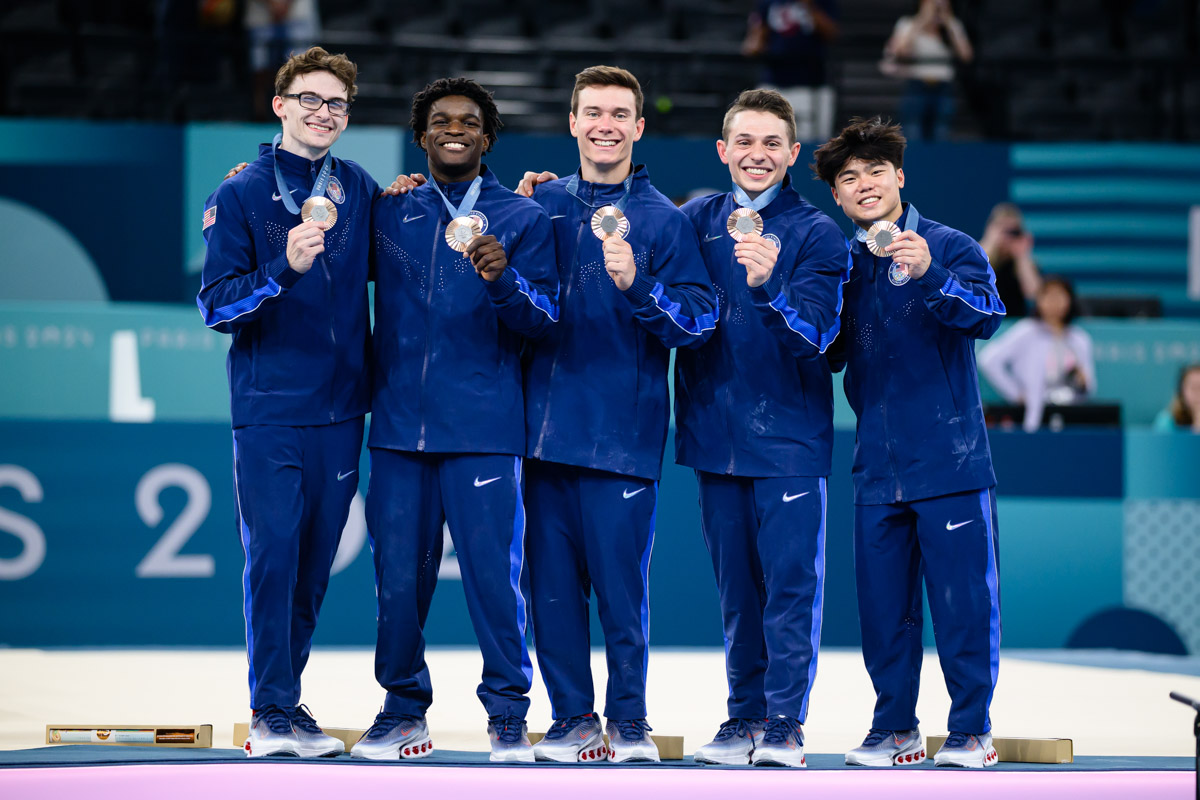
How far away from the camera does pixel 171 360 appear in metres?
9.45

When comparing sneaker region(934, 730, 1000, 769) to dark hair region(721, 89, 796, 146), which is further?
dark hair region(721, 89, 796, 146)

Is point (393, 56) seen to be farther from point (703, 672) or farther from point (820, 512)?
point (820, 512)

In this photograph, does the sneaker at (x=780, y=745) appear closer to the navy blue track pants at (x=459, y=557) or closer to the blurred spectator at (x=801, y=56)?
the navy blue track pants at (x=459, y=557)

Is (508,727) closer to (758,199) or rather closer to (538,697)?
(758,199)

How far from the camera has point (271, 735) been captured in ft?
14.3

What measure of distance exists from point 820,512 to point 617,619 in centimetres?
78

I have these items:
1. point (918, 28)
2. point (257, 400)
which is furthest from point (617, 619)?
point (918, 28)

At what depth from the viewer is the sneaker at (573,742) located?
441cm

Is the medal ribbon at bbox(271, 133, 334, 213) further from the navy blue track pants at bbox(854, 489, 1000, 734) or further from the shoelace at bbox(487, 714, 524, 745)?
the navy blue track pants at bbox(854, 489, 1000, 734)

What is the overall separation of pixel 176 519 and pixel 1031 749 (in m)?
5.20

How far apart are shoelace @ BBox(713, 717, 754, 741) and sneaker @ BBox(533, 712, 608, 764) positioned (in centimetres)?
40

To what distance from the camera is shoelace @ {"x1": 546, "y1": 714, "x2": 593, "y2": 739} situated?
4465mm

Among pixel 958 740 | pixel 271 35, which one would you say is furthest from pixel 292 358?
pixel 271 35

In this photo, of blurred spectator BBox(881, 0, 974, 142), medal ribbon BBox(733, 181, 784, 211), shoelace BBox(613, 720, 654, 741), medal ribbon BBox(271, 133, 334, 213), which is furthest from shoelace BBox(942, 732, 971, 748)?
blurred spectator BBox(881, 0, 974, 142)
